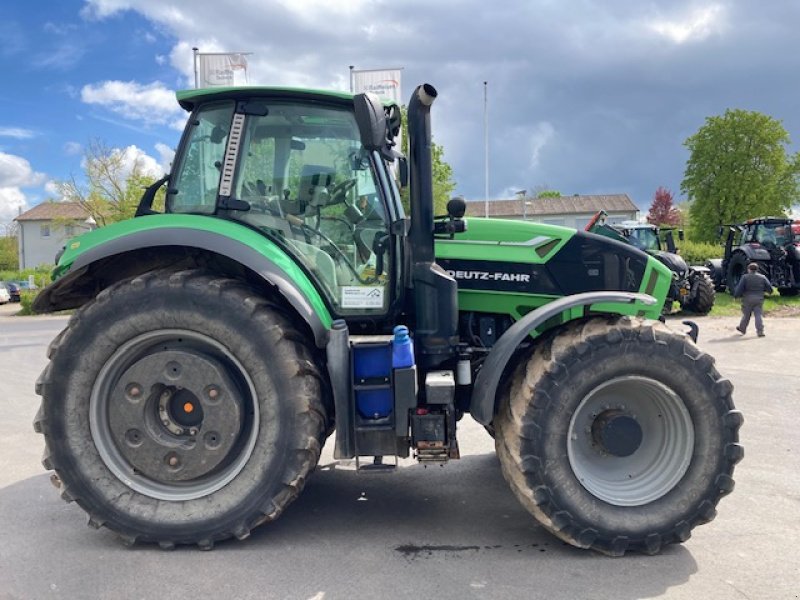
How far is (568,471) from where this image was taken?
3.25 metres

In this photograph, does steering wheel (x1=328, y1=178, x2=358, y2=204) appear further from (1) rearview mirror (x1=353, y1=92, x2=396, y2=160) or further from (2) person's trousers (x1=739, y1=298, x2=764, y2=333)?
(2) person's trousers (x1=739, y1=298, x2=764, y2=333)

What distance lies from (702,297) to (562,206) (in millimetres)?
46477

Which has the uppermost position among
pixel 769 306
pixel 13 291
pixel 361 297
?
pixel 361 297

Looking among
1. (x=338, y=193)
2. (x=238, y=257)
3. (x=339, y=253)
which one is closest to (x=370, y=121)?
(x=338, y=193)

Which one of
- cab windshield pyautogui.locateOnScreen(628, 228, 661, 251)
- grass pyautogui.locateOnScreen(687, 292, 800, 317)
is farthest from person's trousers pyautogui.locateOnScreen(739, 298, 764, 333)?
cab windshield pyautogui.locateOnScreen(628, 228, 661, 251)

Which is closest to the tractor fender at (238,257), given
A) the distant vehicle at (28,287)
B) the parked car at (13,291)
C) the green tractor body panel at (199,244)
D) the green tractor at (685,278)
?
the green tractor body panel at (199,244)

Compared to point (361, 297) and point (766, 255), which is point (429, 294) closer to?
point (361, 297)

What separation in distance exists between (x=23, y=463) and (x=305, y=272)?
3.21m

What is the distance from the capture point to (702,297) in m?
15.3

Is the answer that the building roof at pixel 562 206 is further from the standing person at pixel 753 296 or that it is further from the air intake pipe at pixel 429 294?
the air intake pipe at pixel 429 294

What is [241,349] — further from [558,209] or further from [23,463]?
[558,209]

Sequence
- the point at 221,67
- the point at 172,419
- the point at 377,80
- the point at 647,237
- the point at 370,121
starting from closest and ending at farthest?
1. the point at 370,121
2. the point at 172,419
3. the point at 221,67
4. the point at 377,80
5. the point at 647,237

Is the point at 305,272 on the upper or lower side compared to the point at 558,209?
lower

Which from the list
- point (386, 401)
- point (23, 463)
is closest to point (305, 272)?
point (386, 401)
